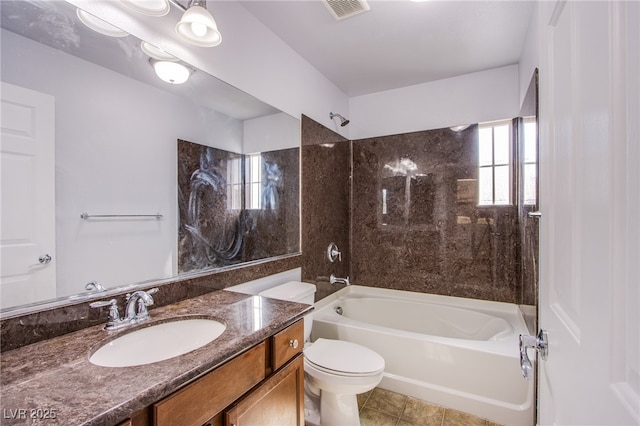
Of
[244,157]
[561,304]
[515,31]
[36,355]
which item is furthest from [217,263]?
[515,31]

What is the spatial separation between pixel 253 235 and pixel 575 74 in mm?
1719

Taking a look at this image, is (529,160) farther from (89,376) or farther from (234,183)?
(89,376)

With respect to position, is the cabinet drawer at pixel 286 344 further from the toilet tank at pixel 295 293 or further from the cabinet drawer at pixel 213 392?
the toilet tank at pixel 295 293

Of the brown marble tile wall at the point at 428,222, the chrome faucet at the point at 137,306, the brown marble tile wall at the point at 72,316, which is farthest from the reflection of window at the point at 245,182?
the brown marble tile wall at the point at 428,222

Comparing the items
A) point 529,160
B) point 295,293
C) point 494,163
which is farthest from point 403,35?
point 295,293

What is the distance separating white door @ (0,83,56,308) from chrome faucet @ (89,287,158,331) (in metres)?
0.18

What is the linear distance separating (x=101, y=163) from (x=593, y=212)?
1499 millimetres

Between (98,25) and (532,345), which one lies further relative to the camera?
(98,25)

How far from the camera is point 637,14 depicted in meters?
0.35

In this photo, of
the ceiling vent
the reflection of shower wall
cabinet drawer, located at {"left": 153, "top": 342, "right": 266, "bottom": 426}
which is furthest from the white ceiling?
cabinet drawer, located at {"left": 153, "top": 342, "right": 266, "bottom": 426}

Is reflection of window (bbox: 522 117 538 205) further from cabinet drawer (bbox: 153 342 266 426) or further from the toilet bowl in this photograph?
cabinet drawer (bbox: 153 342 266 426)

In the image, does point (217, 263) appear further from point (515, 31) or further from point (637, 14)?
point (515, 31)

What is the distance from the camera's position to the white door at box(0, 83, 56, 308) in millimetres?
896

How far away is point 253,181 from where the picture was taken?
6.33 ft
